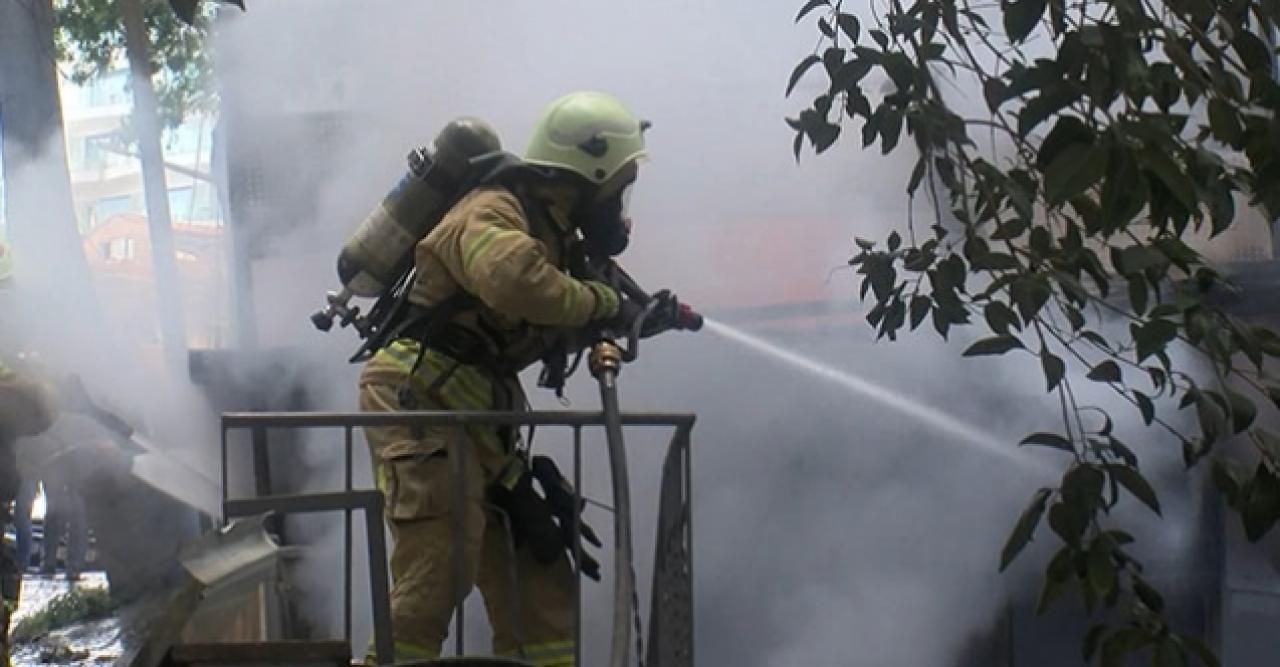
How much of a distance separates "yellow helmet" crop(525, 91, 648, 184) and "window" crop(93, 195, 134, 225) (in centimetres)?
715

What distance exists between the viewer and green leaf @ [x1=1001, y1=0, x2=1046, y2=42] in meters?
1.94

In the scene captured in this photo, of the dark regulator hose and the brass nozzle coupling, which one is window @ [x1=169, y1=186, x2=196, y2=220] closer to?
the brass nozzle coupling

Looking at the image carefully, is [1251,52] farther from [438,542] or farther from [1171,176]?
[438,542]

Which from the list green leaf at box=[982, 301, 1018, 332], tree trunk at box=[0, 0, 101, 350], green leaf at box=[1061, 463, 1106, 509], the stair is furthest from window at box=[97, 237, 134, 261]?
green leaf at box=[1061, 463, 1106, 509]

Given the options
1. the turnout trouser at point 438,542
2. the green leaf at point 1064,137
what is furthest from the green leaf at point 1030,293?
the turnout trouser at point 438,542

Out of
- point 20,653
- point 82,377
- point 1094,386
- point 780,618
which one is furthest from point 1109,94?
point 82,377

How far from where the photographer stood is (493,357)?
11.9ft

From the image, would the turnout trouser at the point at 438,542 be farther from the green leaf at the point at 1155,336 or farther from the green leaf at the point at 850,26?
the green leaf at the point at 1155,336

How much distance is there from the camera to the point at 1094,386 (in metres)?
4.73

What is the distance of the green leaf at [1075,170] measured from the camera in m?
1.79

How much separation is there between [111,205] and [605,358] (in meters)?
8.73

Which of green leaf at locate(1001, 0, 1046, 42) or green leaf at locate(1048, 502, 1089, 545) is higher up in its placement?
green leaf at locate(1001, 0, 1046, 42)

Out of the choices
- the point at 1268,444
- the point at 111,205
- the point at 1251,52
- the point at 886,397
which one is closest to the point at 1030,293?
the point at 1268,444

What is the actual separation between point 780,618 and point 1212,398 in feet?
9.44
